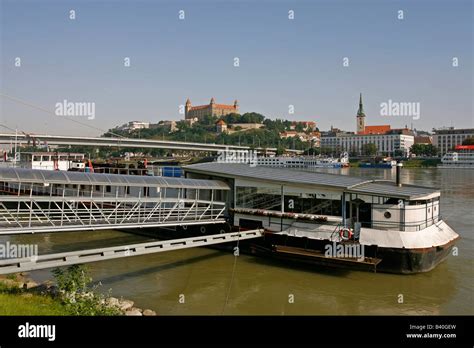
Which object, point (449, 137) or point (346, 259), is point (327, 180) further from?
point (449, 137)

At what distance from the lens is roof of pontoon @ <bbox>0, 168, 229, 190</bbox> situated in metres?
15.5

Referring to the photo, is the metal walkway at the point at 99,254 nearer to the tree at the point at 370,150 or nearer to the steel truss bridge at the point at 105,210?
the steel truss bridge at the point at 105,210

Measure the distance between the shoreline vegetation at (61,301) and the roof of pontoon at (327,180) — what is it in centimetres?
838

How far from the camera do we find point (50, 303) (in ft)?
38.7

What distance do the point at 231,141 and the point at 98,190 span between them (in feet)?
498

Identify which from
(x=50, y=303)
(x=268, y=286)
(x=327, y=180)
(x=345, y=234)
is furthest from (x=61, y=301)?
(x=327, y=180)

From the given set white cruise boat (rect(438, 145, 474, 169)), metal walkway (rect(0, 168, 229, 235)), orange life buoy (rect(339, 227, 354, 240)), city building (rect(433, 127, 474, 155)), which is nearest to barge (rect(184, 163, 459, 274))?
orange life buoy (rect(339, 227, 354, 240))

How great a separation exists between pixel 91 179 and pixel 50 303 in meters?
6.55

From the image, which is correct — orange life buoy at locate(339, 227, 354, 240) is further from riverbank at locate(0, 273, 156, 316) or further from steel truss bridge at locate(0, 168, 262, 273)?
riverbank at locate(0, 273, 156, 316)
